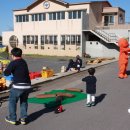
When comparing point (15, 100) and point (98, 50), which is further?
point (98, 50)

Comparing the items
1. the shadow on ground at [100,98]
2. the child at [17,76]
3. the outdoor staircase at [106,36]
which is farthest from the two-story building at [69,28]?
the child at [17,76]

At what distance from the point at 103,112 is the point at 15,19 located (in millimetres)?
41988

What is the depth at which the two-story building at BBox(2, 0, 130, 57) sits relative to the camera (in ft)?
133

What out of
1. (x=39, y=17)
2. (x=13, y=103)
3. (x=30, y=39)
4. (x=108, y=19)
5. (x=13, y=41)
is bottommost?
(x=13, y=103)

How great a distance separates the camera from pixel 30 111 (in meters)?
8.33

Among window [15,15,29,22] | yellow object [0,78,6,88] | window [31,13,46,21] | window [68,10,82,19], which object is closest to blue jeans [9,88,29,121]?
yellow object [0,78,6,88]

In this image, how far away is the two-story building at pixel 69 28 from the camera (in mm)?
40438

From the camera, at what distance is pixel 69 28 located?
4216cm

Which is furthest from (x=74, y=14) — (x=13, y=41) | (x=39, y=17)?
(x=13, y=41)

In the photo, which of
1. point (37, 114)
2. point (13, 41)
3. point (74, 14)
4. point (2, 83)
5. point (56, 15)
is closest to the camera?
point (37, 114)

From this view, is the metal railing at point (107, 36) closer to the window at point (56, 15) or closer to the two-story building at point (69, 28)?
the two-story building at point (69, 28)

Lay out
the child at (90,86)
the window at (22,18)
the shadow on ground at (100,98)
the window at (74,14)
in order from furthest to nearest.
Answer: the window at (22,18) → the window at (74,14) → the shadow on ground at (100,98) → the child at (90,86)

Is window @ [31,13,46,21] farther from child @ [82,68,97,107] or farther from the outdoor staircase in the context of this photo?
child @ [82,68,97,107]

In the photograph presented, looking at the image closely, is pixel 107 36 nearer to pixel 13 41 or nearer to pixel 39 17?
pixel 39 17
